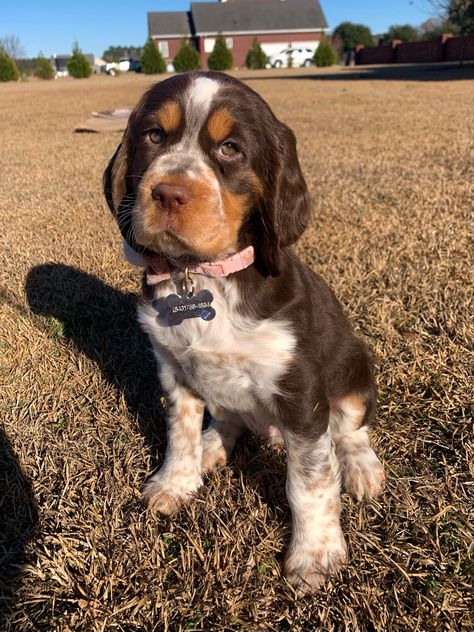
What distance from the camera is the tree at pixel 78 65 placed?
44906 millimetres

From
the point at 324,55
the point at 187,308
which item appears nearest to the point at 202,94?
the point at 187,308

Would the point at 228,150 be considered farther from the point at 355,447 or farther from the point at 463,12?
the point at 463,12

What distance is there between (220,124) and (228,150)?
Answer: 0.10 metres

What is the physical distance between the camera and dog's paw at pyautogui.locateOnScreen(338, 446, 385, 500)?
229 cm

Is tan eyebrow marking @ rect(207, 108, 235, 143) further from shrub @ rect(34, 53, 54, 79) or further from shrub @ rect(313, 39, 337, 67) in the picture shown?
shrub @ rect(313, 39, 337, 67)

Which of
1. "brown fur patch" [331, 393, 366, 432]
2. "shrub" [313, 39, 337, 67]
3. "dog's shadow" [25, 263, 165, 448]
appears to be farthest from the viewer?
"shrub" [313, 39, 337, 67]

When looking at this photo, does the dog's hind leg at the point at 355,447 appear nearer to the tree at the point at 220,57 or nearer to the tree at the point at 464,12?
the tree at the point at 464,12

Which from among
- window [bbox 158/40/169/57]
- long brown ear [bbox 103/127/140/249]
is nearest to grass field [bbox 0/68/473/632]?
long brown ear [bbox 103/127/140/249]

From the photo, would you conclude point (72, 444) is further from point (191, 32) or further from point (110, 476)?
point (191, 32)

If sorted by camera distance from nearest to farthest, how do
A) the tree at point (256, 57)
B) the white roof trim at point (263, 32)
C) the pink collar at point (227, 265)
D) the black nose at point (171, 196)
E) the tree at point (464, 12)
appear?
1. the black nose at point (171, 196)
2. the pink collar at point (227, 265)
3. the tree at point (464, 12)
4. the tree at point (256, 57)
5. the white roof trim at point (263, 32)

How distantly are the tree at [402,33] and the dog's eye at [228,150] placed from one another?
7131 centimetres

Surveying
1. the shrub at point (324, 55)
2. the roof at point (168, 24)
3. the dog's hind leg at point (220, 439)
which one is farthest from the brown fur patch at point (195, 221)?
the roof at point (168, 24)

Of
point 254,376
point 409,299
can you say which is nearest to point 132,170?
point 254,376

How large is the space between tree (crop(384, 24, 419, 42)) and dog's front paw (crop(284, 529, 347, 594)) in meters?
71.9
